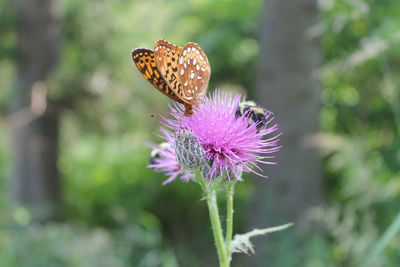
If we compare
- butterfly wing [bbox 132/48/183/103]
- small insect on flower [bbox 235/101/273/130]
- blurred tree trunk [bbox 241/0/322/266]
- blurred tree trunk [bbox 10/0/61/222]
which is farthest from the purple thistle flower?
blurred tree trunk [bbox 10/0/61/222]

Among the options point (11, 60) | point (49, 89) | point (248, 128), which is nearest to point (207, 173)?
point (248, 128)

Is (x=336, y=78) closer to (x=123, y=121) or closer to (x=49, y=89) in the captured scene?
(x=123, y=121)

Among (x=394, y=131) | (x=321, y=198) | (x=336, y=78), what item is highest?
(x=336, y=78)

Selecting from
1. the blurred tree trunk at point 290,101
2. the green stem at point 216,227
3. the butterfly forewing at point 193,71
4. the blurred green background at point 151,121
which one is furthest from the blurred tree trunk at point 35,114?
the green stem at point 216,227

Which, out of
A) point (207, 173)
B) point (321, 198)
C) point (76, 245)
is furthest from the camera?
point (321, 198)

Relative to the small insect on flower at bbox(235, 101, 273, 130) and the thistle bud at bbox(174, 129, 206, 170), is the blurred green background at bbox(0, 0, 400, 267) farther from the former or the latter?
the thistle bud at bbox(174, 129, 206, 170)

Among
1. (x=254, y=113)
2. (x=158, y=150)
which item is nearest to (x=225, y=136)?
(x=254, y=113)

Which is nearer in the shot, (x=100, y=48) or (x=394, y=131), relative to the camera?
(x=394, y=131)

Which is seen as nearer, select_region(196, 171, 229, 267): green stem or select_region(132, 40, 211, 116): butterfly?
select_region(196, 171, 229, 267): green stem
